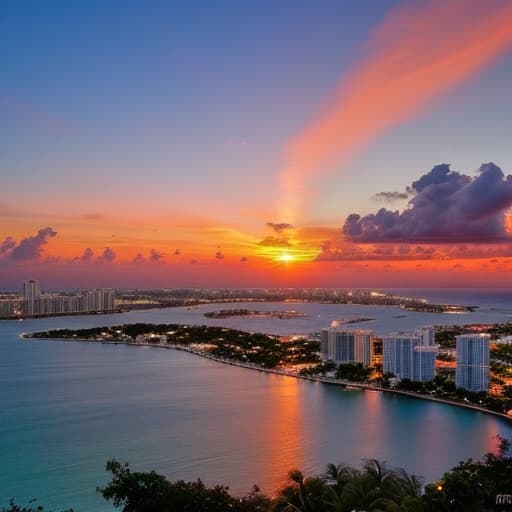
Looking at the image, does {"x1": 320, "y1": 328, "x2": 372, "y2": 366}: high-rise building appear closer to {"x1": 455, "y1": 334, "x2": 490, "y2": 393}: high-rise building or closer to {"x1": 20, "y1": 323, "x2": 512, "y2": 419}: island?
{"x1": 20, "y1": 323, "x2": 512, "y2": 419}: island

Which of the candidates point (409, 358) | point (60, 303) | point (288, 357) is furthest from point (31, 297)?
point (409, 358)

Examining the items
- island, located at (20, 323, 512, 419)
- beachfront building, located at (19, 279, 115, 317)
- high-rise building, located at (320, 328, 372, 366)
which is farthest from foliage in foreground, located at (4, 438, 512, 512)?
beachfront building, located at (19, 279, 115, 317)

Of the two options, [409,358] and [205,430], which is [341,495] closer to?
[205,430]

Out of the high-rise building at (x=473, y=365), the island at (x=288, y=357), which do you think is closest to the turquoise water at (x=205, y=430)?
the island at (x=288, y=357)

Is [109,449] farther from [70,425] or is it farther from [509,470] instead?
[509,470]

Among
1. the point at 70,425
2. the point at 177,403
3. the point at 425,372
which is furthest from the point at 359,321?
the point at 70,425
